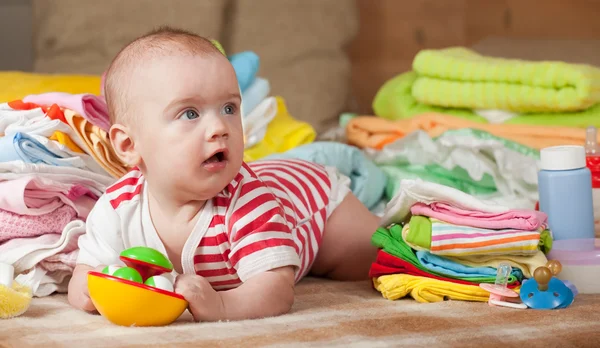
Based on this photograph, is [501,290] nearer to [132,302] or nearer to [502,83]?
[132,302]

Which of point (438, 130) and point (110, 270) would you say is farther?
point (438, 130)

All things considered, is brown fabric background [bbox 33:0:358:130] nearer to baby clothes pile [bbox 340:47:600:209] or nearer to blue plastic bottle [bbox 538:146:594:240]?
baby clothes pile [bbox 340:47:600:209]

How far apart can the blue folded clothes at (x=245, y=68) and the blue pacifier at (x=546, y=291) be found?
889 mm

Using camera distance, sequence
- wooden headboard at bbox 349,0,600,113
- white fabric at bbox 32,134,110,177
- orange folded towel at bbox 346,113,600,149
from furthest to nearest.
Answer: wooden headboard at bbox 349,0,600,113
orange folded towel at bbox 346,113,600,149
white fabric at bbox 32,134,110,177

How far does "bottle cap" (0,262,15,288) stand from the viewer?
4.40 feet

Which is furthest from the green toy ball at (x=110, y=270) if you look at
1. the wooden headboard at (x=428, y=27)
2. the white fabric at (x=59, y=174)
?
the wooden headboard at (x=428, y=27)

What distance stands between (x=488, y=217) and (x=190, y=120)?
448 mm

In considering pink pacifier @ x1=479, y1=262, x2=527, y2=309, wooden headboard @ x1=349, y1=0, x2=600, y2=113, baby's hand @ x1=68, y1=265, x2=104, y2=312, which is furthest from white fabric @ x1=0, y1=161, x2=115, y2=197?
wooden headboard @ x1=349, y1=0, x2=600, y2=113

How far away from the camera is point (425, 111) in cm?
214

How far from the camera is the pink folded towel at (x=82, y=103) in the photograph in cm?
157

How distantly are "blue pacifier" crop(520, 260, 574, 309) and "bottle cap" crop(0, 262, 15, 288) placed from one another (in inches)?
29.6

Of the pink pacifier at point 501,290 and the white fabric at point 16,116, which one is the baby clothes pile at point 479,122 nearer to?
the pink pacifier at point 501,290

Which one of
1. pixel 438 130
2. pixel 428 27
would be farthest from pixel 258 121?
pixel 428 27

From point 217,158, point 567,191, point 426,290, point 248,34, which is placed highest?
point 248,34
